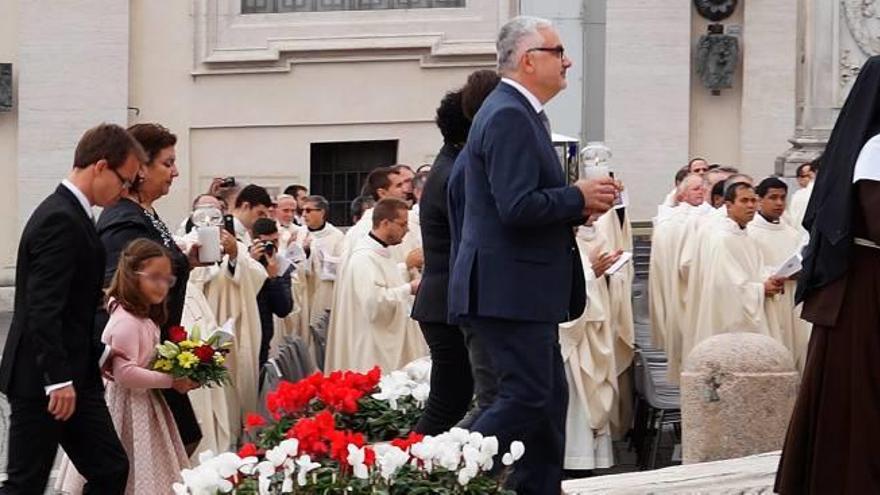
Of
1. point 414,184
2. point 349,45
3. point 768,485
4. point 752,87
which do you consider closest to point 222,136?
point 349,45

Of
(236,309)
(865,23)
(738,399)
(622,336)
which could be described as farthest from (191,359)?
(865,23)

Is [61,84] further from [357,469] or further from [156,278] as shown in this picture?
[357,469]

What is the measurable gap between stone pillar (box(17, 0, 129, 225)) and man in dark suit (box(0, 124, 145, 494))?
47.9 feet

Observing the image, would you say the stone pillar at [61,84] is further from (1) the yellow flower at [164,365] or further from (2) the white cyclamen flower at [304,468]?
(2) the white cyclamen flower at [304,468]

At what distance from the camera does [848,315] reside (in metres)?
8.38

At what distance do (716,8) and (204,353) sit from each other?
1282 centimetres

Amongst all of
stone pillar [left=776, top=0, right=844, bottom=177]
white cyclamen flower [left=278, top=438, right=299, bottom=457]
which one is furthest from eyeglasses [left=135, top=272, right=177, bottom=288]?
stone pillar [left=776, top=0, right=844, bottom=177]

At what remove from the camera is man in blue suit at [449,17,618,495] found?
8305mm

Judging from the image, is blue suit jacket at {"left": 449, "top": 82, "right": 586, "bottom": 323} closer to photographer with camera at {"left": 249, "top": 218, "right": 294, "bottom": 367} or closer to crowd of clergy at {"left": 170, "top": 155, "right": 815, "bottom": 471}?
crowd of clergy at {"left": 170, "top": 155, "right": 815, "bottom": 471}

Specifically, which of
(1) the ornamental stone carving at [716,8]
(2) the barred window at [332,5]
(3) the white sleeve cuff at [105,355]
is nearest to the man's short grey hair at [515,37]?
(3) the white sleeve cuff at [105,355]

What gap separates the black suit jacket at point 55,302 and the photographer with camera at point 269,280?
4.52 m

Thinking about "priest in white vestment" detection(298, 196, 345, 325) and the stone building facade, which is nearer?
"priest in white vestment" detection(298, 196, 345, 325)

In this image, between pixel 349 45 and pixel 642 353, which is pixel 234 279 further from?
pixel 349 45

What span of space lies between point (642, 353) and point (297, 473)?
7015 mm
